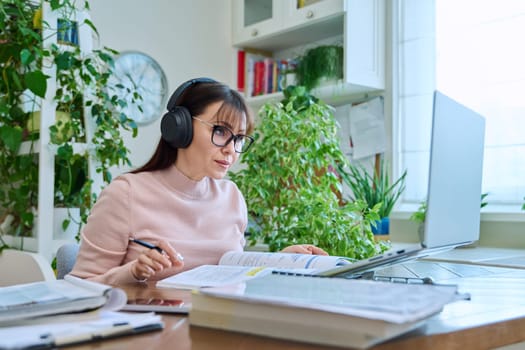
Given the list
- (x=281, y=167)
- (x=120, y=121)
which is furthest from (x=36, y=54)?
(x=281, y=167)

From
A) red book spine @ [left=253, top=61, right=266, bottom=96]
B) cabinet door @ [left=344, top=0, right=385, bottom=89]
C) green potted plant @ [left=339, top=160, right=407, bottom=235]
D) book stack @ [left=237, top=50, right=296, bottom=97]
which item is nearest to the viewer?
green potted plant @ [left=339, top=160, right=407, bottom=235]

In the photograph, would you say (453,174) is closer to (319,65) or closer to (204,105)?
(204,105)

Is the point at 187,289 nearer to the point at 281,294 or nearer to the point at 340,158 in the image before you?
the point at 281,294

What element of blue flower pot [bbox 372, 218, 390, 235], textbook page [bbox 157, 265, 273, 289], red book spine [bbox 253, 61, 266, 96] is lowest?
blue flower pot [bbox 372, 218, 390, 235]

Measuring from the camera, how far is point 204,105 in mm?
1518

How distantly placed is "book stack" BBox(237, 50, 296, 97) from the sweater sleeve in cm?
214

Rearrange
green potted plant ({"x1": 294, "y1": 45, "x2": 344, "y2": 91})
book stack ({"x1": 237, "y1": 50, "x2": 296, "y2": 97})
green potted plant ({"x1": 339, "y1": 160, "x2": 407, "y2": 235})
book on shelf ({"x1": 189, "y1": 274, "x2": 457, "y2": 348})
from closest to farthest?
book on shelf ({"x1": 189, "y1": 274, "x2": 457, "y2": 348}) < green potted plant ({"x1": 339, "y1": 160, "x2": 407, "y2": 235}) < green potted plant ({"x1": 294, "y1": 45, "x2": 344, "y2": 91}) < book stack ({"x1": 237, "y1": 50, "x2": 296, "y2": 97})

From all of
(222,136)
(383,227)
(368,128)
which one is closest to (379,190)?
(383,227)

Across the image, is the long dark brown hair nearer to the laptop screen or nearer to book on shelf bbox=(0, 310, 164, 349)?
the laptop screen

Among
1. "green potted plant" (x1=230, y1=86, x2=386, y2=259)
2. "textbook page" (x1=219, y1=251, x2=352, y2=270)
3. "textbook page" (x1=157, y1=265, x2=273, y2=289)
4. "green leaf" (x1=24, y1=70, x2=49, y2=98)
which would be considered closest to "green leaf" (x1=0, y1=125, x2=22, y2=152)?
"green leaf" (x1=24, y1=70, x2=49, y2=98)

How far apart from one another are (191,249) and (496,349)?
0.84m

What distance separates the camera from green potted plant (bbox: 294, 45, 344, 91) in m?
3.14

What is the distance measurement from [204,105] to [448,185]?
798 millimetres

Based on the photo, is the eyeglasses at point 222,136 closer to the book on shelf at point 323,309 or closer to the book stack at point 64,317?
the book stack at point 64,317
